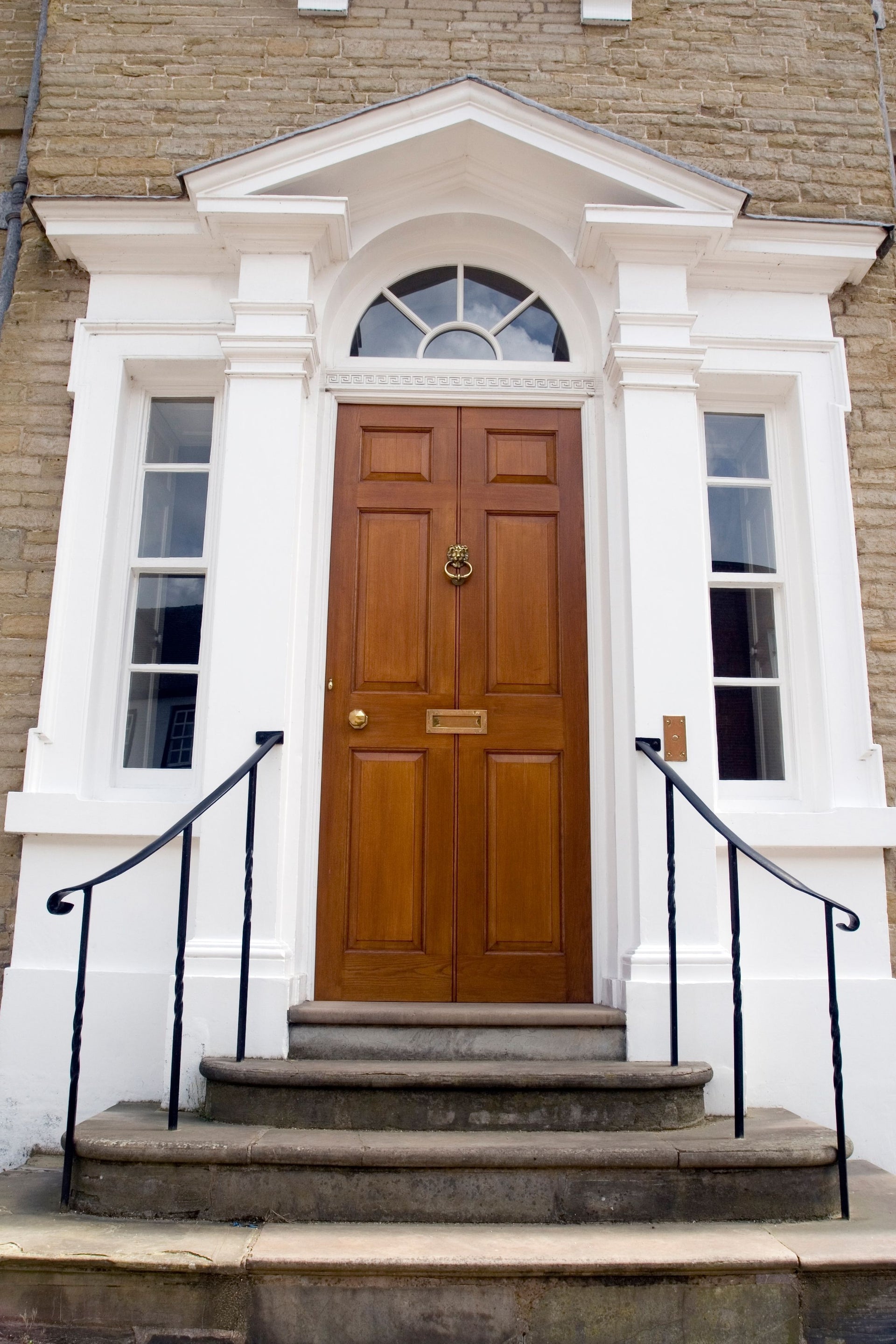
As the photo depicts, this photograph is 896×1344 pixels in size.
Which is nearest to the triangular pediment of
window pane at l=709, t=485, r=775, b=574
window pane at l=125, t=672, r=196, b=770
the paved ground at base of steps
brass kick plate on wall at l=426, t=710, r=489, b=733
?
window pane at l=709, t=485, r=775, b=574

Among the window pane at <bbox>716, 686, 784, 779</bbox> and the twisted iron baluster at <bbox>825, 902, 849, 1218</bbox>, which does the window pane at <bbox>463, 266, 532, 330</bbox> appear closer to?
the window pane at <bbox>716, 686, 784, 779</bbox>

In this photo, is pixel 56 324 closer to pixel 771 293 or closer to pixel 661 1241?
pixel 771 293

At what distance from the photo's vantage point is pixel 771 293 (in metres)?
4.59

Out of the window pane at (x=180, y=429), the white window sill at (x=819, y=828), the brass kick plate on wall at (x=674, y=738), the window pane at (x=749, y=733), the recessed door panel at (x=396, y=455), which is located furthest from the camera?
the window pane at (x=180, y=429)

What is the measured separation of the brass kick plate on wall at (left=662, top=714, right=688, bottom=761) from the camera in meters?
3.86

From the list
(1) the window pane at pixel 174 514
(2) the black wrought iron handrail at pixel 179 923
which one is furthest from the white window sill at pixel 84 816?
(1) the window pane at pixel 174 514

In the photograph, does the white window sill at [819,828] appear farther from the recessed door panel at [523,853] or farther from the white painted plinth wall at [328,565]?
the recessed door panel at [523,853]

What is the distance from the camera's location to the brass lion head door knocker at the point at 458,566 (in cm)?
429

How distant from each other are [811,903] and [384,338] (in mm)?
3064

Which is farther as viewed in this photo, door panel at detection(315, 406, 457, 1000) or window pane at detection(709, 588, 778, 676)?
window pane at detection(709, 588, 778, 676)

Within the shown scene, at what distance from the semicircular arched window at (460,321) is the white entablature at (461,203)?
28 cm

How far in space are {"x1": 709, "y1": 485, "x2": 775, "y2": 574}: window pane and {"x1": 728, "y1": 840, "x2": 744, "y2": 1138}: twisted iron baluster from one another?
1571 mm

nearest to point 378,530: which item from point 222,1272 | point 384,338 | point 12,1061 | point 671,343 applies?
point 384,338

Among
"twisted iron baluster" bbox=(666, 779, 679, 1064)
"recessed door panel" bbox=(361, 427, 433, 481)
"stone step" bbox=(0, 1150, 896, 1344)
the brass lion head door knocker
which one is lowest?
"stone step" bbox=(0, 1150, 896, 1344)
